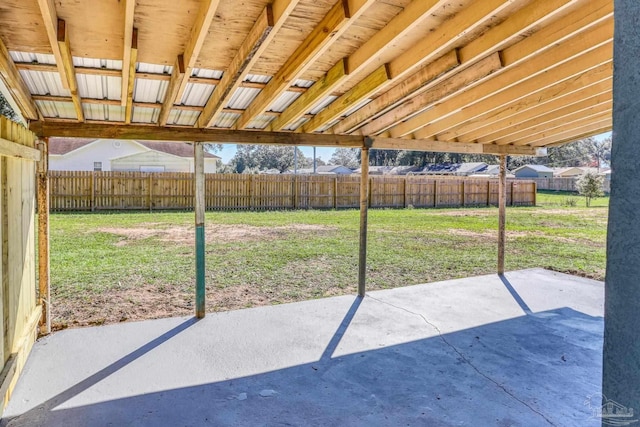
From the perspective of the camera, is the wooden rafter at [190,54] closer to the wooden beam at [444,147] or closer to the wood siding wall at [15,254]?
the wood siding wall at [15,254]

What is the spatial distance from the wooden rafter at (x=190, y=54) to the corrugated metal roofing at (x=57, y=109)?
0.80 m

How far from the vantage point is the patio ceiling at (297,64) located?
7.11 ft

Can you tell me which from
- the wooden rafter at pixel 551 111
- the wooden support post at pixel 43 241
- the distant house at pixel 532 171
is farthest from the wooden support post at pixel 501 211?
the distant house at pixel 532 171

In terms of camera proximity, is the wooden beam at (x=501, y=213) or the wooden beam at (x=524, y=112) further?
the wooden beam at (x=501, y=213)

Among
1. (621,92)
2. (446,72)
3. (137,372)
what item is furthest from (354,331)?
(621,92)

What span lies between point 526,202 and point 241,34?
2165cm

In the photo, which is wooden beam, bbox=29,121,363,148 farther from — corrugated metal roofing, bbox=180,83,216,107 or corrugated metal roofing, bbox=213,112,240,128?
corrugated metal roofing, bbox=180,83,216,107

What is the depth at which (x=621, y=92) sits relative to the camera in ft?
2.78

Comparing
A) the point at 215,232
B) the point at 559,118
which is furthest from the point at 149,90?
the point at 215,232

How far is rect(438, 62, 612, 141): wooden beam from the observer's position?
323 cm

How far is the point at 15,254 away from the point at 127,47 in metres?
1.66

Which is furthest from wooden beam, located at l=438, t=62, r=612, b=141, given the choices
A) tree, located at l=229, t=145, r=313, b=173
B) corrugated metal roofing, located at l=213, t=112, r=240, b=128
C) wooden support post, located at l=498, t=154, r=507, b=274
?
tree, located at l=229, t=145, r=313, b=173

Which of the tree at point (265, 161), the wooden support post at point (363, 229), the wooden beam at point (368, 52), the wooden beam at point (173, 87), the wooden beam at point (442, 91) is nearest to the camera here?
the wooden beam at point (368, 52)

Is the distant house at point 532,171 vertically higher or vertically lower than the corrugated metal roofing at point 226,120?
higher
